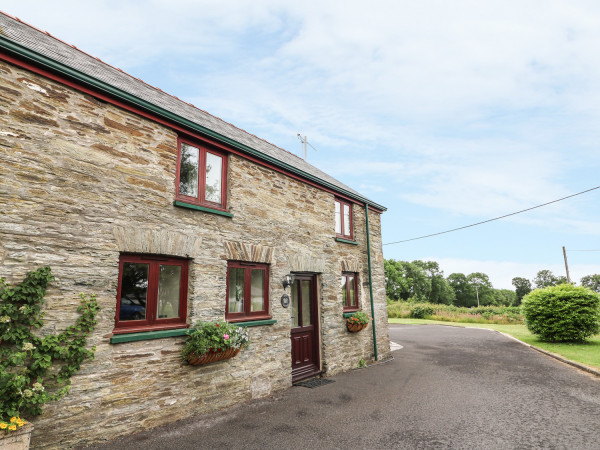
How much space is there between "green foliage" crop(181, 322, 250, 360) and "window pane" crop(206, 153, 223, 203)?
253cm

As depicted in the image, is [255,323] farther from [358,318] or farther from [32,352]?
[358,318]

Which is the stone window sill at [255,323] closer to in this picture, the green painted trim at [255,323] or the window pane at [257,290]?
the green painted trim at [255,323]

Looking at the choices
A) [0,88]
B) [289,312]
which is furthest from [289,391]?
[0,88]

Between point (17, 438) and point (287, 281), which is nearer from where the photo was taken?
point (17, 438)

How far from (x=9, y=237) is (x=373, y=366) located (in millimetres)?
9530

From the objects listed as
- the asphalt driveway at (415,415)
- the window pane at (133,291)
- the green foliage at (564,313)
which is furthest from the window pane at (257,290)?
the green foliage at (564,313)

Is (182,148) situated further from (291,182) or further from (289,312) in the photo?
(289,312)

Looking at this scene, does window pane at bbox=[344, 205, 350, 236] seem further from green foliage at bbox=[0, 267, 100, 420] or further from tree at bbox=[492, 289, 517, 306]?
tree at bbox=[492, 289, 517, 306]

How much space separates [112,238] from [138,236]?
392 millimetres

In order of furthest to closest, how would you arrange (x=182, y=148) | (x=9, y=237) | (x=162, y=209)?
(x=182, y=148), (x=162, y=209), (x=9, y=237)

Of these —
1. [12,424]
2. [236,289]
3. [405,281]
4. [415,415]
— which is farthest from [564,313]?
[405,281]

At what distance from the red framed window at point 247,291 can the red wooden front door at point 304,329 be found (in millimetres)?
1312

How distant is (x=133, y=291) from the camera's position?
566 centimetres

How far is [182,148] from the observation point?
677 centimetres
